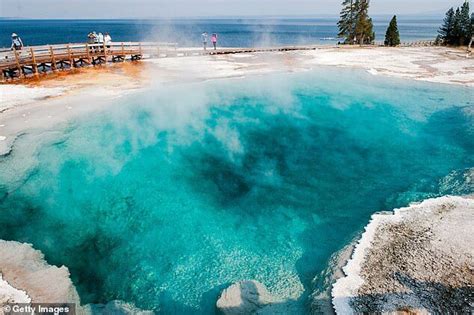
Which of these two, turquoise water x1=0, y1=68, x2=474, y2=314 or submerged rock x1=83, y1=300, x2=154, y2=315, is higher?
turquoise water x1=0, y1=68, x2=474, y2=314

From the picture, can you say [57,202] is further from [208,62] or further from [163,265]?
[208,62]

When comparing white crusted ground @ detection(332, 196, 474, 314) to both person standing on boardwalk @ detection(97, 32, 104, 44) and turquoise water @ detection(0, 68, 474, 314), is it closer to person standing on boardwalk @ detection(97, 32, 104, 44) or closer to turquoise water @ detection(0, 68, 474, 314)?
turquoise water @ detection(0, 68, 474, 314)

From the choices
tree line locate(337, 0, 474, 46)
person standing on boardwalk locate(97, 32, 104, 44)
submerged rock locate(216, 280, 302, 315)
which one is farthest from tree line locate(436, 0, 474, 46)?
submerged rock locate(216, 280, 302, 315)

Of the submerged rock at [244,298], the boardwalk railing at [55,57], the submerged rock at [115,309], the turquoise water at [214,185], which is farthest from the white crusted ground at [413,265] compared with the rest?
the boardwalk railing at [55,57]

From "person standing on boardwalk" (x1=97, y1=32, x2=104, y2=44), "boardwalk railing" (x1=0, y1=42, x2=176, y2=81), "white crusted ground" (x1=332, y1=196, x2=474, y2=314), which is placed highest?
"person standing on boardwalk" (x1=97, y1=32, x2=104, y2=44)

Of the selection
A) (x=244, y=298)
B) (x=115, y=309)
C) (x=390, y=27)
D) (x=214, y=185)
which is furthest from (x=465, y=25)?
(x=115, y=309)
